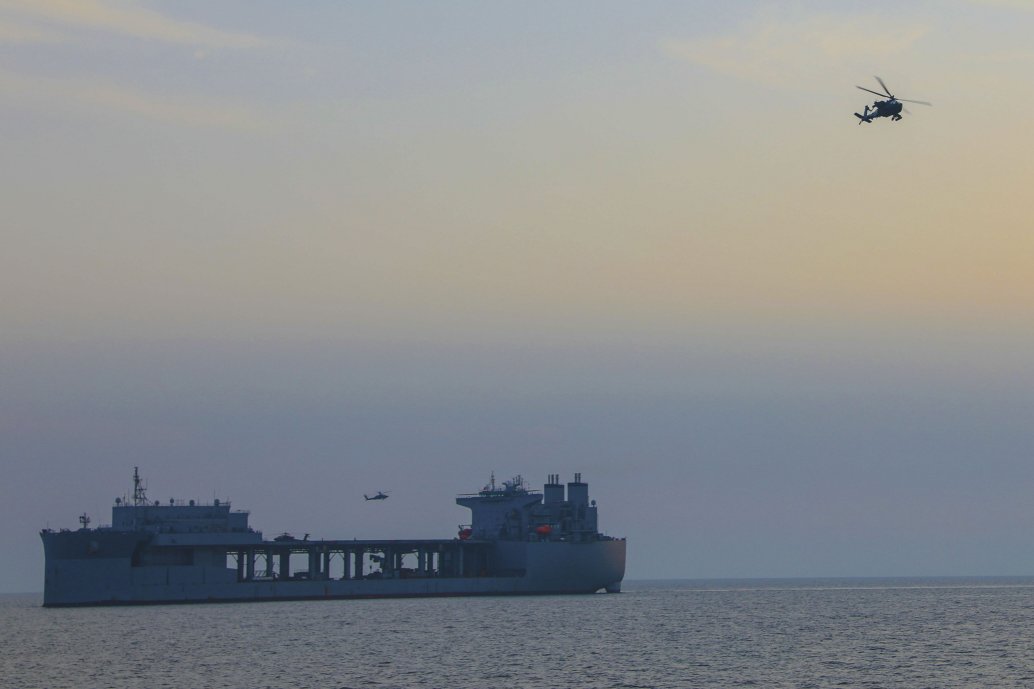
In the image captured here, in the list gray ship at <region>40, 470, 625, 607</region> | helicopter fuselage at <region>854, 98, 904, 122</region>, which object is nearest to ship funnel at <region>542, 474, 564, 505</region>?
gray ship at <region>40, 470, 625, 607</region>

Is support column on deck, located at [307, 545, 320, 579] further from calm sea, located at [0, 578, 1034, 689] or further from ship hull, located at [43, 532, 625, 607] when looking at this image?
calm sea, located at [0, 578, 1034, 689]

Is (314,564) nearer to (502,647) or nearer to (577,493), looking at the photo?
(577,493)

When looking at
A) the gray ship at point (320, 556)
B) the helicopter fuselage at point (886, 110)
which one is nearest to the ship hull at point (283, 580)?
the gray ship at point (320, 556)

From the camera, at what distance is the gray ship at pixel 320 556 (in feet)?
351

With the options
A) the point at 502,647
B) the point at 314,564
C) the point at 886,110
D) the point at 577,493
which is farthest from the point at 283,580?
the point at 886,110

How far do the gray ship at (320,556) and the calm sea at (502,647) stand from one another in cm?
221

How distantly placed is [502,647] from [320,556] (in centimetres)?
4659

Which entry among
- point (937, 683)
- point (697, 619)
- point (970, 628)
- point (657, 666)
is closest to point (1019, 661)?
point (937, 683)

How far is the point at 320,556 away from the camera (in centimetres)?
12081

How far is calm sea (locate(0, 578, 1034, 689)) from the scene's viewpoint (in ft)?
204

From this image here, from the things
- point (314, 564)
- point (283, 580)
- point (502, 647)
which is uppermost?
point (314, 564)

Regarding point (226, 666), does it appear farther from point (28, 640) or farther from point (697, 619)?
point (697, 619)

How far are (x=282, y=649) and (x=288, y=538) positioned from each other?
43.7m

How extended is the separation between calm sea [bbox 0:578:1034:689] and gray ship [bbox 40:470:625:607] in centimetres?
221
